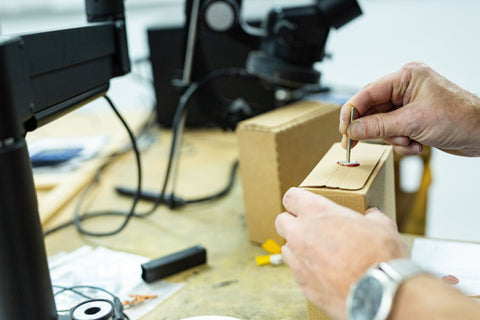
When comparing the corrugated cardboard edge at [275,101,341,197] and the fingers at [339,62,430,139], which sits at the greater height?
the fingers at [339,62,430,139]

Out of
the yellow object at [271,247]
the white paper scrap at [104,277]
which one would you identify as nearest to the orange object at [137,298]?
the white paper scrap at [104,277]

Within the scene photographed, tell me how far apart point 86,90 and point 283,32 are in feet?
1.57

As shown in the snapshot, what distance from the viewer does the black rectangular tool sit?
0.73 metres

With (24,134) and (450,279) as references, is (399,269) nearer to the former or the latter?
(450,279)

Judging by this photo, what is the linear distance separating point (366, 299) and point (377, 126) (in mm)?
328

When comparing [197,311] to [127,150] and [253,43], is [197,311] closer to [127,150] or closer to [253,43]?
[253,43]

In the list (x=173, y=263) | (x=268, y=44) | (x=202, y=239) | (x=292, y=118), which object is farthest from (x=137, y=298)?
(x=268, y=44)

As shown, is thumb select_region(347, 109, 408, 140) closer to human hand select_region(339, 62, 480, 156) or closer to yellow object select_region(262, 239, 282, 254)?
human hand select_region(339, 62, 480, 156)

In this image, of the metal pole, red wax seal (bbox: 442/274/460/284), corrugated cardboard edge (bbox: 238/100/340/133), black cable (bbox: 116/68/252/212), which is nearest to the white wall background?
black cable (bbox: 116/68/252/212)

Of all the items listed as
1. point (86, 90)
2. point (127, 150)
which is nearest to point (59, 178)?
point (127, 150)

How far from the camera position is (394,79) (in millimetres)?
680

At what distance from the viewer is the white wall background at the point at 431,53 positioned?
5.61 ft

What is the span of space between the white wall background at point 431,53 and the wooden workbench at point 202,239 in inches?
23.6

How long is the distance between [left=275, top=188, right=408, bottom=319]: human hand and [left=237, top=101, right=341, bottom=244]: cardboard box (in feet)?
0.94
